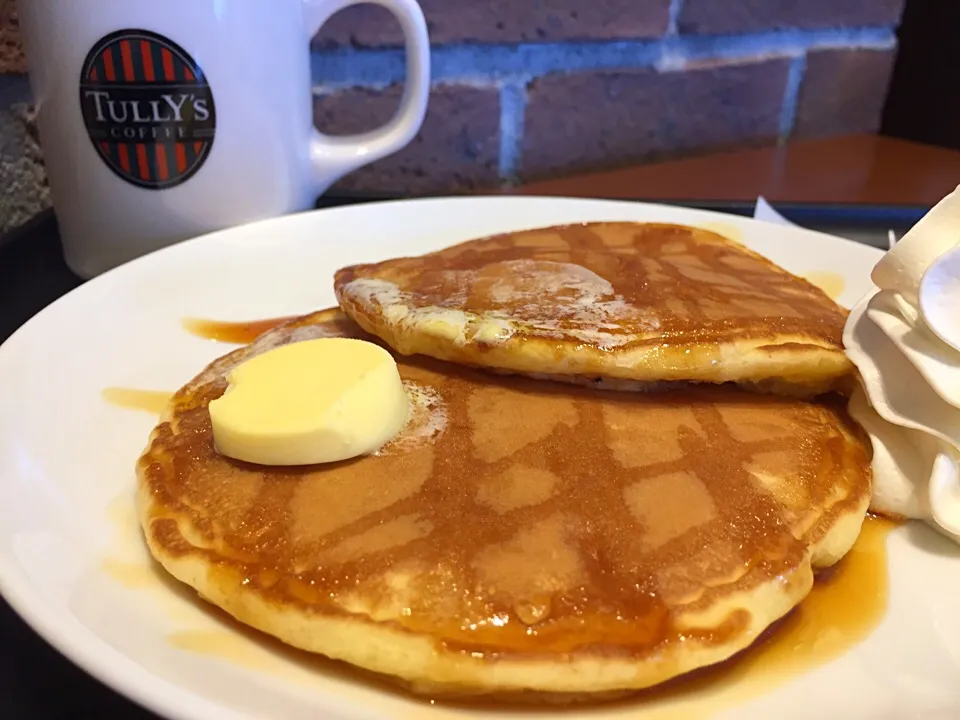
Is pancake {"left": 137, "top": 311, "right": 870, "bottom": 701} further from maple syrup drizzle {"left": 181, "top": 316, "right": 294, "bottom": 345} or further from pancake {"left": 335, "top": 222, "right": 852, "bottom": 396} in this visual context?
maple syrup drizzle {"left": 181, "top": 316, "right": 294, "bottom": 345}

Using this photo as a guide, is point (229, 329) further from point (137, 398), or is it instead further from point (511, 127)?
point (511, 127)

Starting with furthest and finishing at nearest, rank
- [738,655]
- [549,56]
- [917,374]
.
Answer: [549,56] < [917,374] < [738,655]

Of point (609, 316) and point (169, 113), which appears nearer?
point (609, 316)

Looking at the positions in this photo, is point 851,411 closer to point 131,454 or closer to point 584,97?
point 131,454

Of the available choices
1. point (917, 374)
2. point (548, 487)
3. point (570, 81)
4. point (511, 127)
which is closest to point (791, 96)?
point (570, 81)

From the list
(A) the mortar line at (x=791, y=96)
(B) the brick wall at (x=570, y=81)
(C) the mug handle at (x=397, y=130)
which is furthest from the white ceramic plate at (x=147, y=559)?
(A) the mortar line at (x=791, y=96)

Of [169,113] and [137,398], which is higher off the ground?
[169,113]
